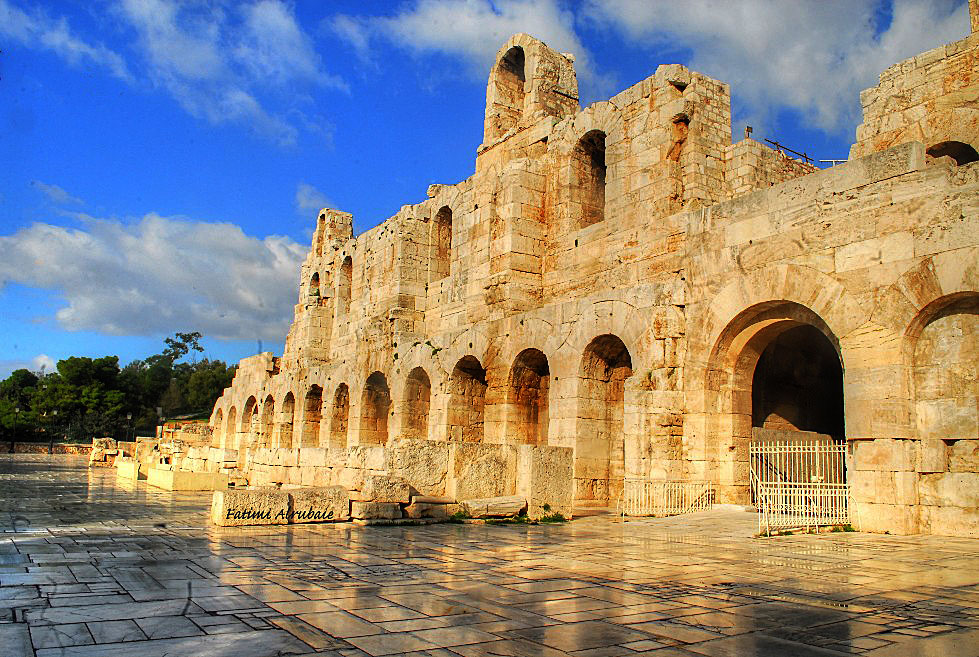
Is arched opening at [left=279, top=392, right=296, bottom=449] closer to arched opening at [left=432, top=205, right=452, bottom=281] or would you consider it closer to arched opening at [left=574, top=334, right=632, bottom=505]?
arched opening at [left=432, top=205, right=452, bottom=281]

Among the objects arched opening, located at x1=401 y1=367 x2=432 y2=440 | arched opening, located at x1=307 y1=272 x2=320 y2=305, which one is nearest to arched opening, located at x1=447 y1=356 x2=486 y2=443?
arched opening, located at x1=401 y1=367 x2=432 y2=440

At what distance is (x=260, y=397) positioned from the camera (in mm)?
31203

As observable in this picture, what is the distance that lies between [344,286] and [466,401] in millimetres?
12487

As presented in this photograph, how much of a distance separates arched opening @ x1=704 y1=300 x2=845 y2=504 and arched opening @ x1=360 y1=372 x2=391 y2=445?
11755 millimetres

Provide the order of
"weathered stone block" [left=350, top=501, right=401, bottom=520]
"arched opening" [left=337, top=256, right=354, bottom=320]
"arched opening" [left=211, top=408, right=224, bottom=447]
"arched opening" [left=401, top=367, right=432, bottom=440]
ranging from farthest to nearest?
"arched opening" [left=211, top=408, right=224, bottom=447]
"arched opening" [left=337, top=256, right=354, bottom=320]
"arched opening" [left=401, top=367, right=432, bottom=440]
"weathered stone block" [left=350, top=501, right=401, bottom=520]

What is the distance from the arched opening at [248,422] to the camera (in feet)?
104

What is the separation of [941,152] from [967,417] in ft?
27.4

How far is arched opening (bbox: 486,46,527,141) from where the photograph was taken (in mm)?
21312

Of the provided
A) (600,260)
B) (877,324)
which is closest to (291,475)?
(600,260)

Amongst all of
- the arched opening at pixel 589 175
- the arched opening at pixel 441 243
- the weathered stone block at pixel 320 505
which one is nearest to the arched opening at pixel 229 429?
the arched opening at pixel 441 243

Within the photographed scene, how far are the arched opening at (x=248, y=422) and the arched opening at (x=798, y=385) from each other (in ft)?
74.5

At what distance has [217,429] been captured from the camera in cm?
3662

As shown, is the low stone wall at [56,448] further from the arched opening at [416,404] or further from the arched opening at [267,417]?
the arched opening at [416,404]

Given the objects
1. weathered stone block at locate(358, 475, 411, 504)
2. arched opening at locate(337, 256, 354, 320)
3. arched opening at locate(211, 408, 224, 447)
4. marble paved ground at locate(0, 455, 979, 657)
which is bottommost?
marble paved ground at locate(0, 455, 979, 657)
